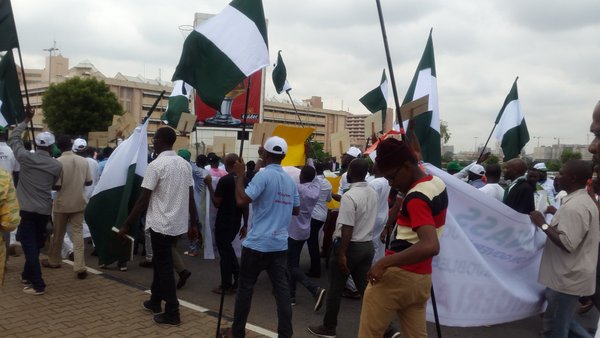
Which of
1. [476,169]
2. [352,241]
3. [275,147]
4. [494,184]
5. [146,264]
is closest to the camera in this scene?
[275,147]

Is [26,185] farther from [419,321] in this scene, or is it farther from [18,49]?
[419,321]

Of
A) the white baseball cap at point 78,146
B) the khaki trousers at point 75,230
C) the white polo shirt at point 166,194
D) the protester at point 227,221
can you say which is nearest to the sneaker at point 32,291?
the khaki trousers at point 75,230

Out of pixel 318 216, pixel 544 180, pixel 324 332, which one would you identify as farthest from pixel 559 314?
pixel 544 180

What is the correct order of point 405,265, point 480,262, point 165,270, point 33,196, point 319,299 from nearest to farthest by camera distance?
1. point 405,265
2. point 480,262
3. point 165,270
4. point 319,299
5. point 33,196

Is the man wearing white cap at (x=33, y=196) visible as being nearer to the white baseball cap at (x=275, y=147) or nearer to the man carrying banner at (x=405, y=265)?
the white baseball cap at (x=275, y=147)

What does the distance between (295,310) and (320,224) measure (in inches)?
64.5

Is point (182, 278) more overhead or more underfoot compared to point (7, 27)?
more underfoot

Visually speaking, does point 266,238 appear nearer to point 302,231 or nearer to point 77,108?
point 302,231

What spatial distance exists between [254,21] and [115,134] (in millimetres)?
6934

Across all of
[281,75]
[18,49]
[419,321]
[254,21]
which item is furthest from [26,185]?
[281,75]

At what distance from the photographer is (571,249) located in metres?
3.86

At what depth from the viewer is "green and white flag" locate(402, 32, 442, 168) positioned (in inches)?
233

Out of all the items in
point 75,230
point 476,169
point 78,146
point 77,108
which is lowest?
point 75,230

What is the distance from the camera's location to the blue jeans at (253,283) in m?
4.28
